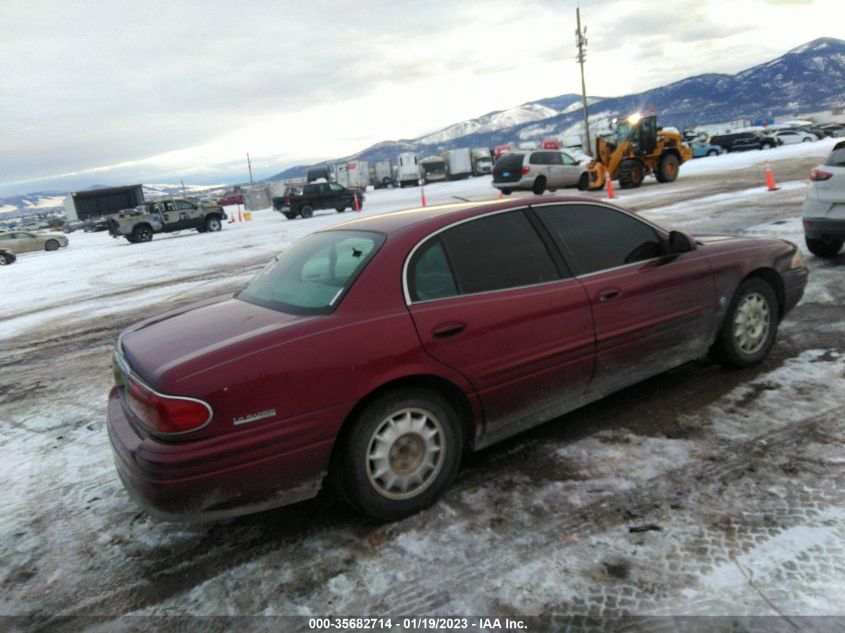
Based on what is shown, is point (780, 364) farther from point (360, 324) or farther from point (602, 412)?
point (360, 324)

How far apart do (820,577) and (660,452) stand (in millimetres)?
1119

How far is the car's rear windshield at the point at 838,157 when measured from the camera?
22.6ft

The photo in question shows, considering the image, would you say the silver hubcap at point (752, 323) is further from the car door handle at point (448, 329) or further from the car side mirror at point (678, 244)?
the car door handle at point (448, 329)

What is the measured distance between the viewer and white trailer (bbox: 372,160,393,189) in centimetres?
6581

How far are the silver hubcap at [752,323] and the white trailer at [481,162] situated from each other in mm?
54854

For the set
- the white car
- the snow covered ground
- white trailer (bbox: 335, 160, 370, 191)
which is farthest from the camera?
white trailer (bbox: 335, 160, 370, 191)

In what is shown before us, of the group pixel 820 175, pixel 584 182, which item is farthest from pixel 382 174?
pixel 820 175

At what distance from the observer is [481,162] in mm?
57625

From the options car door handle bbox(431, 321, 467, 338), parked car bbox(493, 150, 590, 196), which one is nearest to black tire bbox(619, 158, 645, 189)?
parked car bbox(493, 150, 590, 196)

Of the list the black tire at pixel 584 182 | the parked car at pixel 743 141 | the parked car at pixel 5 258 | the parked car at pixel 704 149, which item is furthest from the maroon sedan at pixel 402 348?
the parked car at pixel 743 141

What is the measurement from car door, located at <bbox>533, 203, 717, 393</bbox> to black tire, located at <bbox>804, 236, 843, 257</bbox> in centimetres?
453

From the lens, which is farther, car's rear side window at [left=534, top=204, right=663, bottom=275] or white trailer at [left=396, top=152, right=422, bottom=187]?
white trailer at [left=396, top=152, right=422, bottom=187]

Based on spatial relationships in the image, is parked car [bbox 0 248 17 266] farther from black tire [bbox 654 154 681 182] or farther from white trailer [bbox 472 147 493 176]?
white trailer [bbox 472 147 493 176]

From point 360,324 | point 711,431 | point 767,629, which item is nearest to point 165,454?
point 360,324
